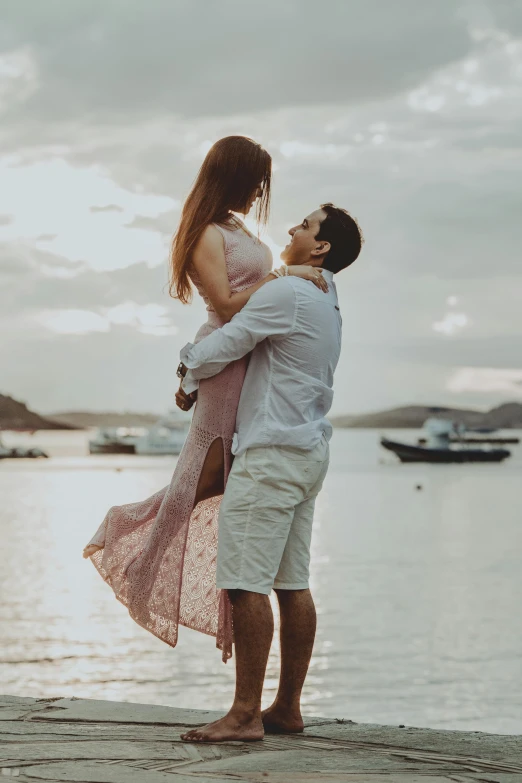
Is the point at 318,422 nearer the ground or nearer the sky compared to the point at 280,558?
nearer the sky

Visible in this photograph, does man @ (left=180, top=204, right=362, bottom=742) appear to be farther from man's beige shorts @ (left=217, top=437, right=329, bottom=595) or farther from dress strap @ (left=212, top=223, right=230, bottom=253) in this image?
dress strap @ (left=212, top=223, right=230, bottom=253)

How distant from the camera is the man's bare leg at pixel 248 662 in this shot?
3.47m

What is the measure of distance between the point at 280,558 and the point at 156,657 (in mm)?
11060

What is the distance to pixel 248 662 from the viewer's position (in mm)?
3484

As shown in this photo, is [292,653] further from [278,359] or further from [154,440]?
[154,440]

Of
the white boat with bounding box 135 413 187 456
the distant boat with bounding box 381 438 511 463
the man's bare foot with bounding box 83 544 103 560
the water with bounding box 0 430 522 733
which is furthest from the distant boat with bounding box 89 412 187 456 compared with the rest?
the man's bare foot with bounding box 83 544 103 560

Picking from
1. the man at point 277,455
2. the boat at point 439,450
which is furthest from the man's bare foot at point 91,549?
the boat at point 439,450

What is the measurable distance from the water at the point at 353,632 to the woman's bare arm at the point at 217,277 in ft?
26.7

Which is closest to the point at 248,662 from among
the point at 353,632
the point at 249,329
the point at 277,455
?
the point at 277,455

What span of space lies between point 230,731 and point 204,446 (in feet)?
3.00

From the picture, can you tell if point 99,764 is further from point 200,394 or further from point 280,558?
point 200,394

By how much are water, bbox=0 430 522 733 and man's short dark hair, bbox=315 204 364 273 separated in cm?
805

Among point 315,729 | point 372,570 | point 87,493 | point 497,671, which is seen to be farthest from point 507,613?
A: point 87,493

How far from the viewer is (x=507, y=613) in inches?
775
